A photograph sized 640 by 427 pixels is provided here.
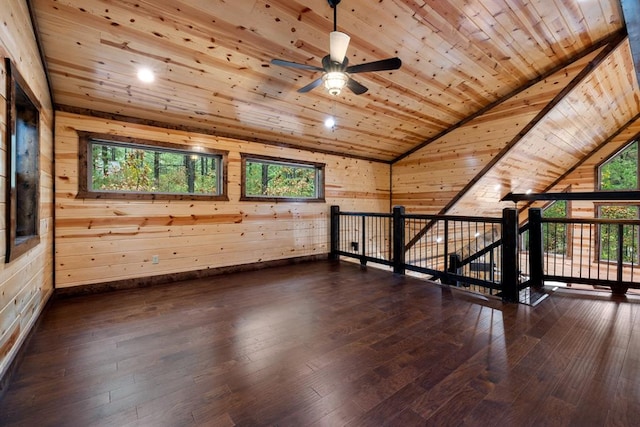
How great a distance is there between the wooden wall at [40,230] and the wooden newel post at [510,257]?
420cm

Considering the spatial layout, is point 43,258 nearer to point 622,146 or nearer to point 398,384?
point 398,384

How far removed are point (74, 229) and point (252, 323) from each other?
8.49 feet

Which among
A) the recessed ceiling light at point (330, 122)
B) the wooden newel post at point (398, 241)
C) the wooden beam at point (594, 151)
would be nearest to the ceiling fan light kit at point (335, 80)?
the recessed ceiling light at point (330, 122)

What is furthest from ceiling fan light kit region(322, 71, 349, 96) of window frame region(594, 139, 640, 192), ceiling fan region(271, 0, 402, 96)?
window frame region(594, 139, 640, 192)

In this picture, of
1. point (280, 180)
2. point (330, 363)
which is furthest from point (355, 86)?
point (280, 180)

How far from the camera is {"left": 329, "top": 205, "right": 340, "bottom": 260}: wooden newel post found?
567 cm

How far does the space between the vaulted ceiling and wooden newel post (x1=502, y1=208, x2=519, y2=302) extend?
205cm

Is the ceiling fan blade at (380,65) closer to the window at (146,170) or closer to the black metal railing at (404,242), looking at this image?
the black metal railing at (404,242)

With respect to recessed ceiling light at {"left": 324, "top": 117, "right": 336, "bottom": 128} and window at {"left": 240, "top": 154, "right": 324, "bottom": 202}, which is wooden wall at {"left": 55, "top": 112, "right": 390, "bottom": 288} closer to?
window at {"left": 240, "top": 154, "right": 324, "bottom": 202}

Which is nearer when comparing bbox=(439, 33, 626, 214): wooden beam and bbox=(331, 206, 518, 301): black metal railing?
bbox=(439, 33, 626, 214): wooden beam

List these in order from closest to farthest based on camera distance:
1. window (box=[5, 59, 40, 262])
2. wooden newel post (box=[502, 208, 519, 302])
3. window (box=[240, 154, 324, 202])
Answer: window (box=[5, 59, 40, 262])
wooden newel post (box=[502, 208, 519, 302])
window (box=[240, 154, 324, 202])

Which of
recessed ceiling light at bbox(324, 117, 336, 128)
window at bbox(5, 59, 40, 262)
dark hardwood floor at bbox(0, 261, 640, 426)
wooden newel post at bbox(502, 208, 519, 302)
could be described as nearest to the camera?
dark hardwood floor at bbox(0, 261, 640, 426)

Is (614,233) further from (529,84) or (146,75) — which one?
(146,75)

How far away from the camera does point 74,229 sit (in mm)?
3375
